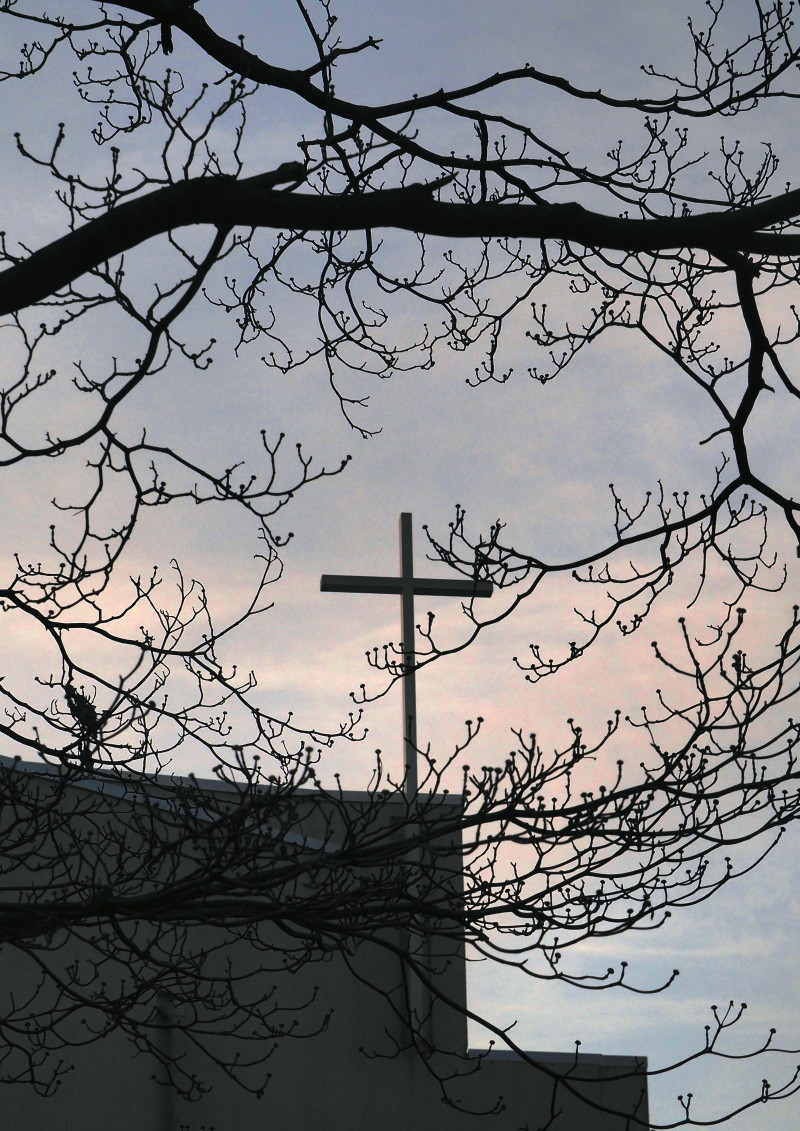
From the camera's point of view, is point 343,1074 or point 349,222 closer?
point 349,222

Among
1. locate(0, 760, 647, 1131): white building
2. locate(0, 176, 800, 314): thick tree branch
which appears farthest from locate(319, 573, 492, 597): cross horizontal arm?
locate(0, 176, 800, 314): thick tree branch

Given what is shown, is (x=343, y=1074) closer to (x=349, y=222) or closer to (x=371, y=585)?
(x=371, y=585)

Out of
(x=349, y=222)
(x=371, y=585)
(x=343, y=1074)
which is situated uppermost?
(x=371, y=585)

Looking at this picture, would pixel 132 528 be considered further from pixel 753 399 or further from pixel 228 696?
pixel 753 399

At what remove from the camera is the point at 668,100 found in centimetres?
542

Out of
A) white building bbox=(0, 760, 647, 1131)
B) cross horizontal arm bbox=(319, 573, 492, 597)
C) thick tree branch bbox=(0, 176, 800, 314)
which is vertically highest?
cross horizontal arm bbox=(319, 573, 492, 597)

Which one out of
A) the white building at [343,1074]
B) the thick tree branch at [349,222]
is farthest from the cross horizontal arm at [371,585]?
the thick tree branch at [349,222]

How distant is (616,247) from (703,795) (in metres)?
1.78

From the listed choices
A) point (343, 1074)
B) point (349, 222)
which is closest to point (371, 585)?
point (343, 1074)

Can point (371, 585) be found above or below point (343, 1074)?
above

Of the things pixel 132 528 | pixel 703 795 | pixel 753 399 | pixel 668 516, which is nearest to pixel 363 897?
pixel 703 795

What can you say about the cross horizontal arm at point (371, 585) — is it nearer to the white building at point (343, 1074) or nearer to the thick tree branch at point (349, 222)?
the white building at point (343, 1074)

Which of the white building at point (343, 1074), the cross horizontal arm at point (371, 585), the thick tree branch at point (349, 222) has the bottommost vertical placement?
the white building at point (343, 1074)

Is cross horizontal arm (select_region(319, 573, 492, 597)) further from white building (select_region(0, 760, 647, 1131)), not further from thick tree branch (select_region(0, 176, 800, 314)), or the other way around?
thick tree branch (select_region(0, 176, 800, 314))
